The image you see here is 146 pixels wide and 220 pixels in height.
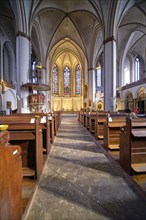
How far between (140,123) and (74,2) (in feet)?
56.0

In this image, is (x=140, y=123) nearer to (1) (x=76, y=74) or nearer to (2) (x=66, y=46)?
(2) (x=66, y=46)

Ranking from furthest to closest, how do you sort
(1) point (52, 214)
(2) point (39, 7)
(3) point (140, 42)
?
(3) point (140, 42) < (2) point (39, 7) < (1) point (52, 214)

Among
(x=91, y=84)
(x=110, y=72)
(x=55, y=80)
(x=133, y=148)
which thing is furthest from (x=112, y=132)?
(x=55, y=80)

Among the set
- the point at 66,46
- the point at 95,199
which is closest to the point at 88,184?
the point at 95,199

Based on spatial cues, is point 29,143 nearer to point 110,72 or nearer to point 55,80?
point 110,72

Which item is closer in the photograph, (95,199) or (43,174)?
(95,199)

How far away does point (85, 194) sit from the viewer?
2.27 meters

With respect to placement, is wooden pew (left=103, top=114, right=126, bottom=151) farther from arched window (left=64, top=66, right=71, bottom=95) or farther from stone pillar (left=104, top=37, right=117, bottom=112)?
arched window (left=64, top=66, right=71, bottom=95)

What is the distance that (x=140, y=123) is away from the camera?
10.8 ft

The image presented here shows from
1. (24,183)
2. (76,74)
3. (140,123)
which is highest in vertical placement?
(76,74)

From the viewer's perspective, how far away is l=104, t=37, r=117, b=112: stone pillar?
1212 centimetres

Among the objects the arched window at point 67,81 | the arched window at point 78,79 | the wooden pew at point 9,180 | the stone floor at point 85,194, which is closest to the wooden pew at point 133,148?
the stone floor at point 85,194

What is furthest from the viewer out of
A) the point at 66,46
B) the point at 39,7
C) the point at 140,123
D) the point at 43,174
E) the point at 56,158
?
the point at 66,46

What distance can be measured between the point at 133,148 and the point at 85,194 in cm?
145
